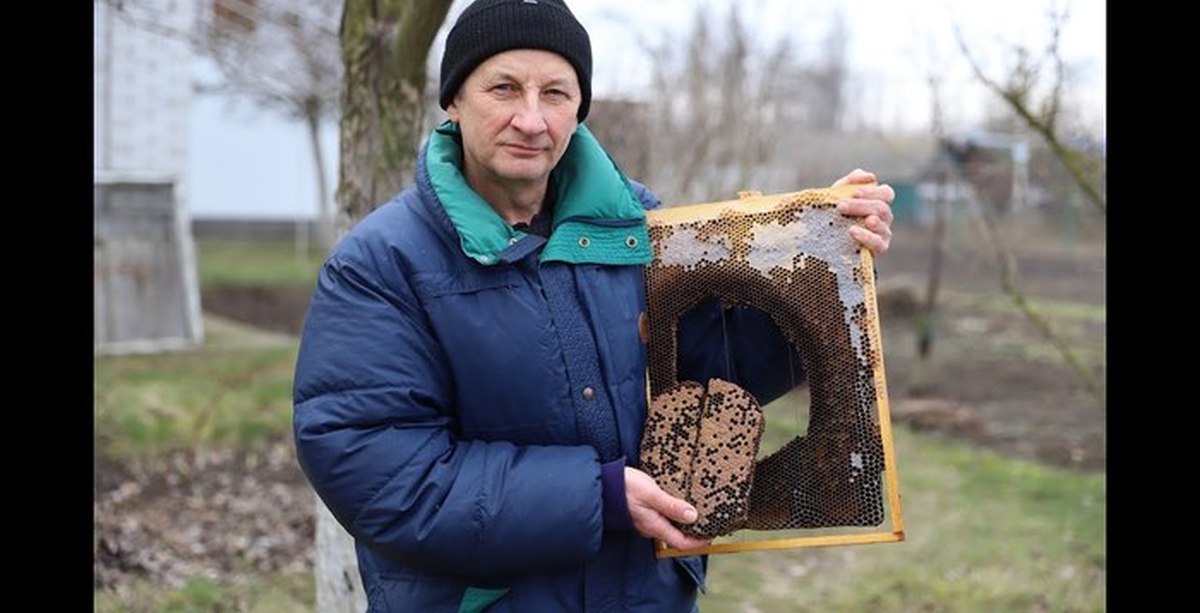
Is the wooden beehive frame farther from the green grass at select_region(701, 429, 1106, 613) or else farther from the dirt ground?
the dirt ground

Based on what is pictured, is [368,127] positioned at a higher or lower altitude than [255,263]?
higher

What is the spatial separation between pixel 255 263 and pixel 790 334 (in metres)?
18.3

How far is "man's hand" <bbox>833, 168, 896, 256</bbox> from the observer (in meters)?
2.46

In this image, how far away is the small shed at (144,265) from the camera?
34.6 feet

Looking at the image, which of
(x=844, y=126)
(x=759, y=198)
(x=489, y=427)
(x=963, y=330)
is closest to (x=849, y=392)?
(x=759, y=198)

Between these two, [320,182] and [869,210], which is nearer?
[869,210]

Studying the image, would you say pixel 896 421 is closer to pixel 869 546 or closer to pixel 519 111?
pixel 869 546

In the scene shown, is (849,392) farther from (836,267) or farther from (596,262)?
(596,262)

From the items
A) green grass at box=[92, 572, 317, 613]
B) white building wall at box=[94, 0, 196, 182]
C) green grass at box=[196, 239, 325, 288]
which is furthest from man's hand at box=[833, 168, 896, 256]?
green grass at box=[196, 239, 325, 288]

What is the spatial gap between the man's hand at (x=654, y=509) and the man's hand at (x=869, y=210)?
61 centimetres

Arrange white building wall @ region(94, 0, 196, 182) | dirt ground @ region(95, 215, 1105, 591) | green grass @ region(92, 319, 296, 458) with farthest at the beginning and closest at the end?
1. white building wall @ region(94, 0, 196, 182)
2. green grass @ region(92, 319, 296, 458)
3. dirt ground @ region(95, 215, 1105, 591)

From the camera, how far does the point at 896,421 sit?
10570 mm

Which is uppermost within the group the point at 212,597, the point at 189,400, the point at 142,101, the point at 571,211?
the point at 142,101

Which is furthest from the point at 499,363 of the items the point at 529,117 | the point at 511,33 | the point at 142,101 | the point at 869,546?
the point at 142,101
